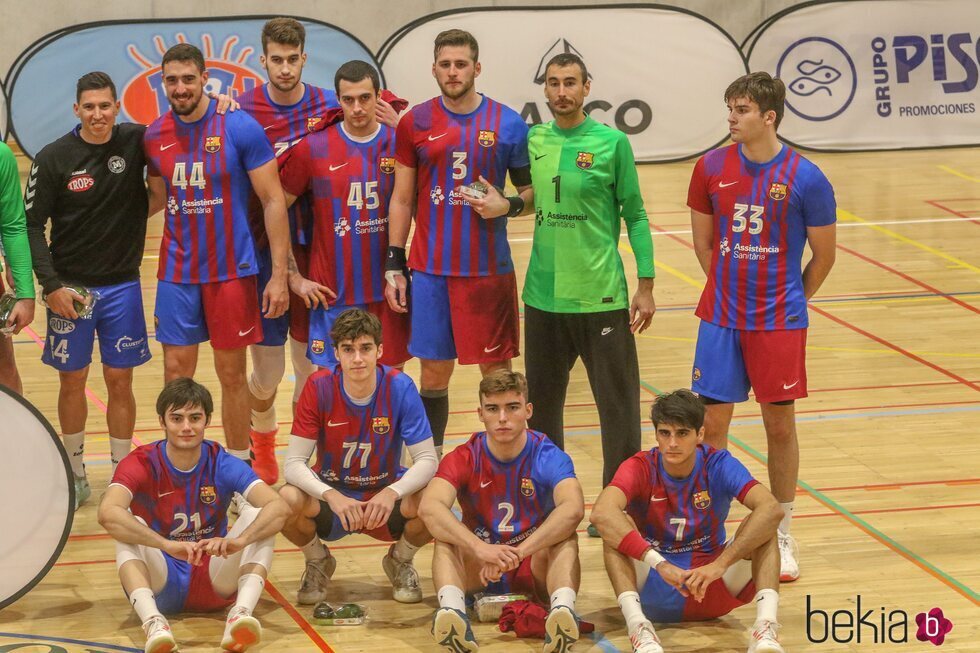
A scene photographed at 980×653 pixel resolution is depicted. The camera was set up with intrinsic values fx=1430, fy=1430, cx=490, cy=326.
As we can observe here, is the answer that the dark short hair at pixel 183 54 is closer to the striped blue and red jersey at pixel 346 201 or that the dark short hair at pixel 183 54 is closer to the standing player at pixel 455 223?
the striped blue and red jersey at pixel 346 201

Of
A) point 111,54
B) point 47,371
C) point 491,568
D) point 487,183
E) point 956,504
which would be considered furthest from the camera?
point 111,54

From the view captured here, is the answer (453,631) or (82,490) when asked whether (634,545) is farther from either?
(82,490)

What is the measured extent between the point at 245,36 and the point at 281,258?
348 inches

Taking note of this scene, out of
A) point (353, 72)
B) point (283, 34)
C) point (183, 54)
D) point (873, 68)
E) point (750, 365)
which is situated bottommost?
point (750, 365)

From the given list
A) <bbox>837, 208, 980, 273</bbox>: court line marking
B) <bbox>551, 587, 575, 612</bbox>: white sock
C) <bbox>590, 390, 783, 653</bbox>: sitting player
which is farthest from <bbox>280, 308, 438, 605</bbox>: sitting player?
<bbox>837, 208, 980, 273</bbox>: court line marking

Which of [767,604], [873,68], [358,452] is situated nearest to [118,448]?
[358,452]

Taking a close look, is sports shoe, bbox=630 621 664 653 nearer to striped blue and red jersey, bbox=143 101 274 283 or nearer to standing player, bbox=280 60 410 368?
standing player, bbox=280 60 410 368

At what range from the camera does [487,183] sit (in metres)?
7.47

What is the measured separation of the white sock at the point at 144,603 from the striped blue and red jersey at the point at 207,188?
78.3 inches

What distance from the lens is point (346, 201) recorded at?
7676mm

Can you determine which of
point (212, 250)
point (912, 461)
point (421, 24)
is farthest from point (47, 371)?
point (421, 24)

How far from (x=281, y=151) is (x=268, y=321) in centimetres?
97

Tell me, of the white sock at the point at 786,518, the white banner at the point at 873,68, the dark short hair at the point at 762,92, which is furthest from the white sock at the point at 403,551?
the white banner at the point at 873,68

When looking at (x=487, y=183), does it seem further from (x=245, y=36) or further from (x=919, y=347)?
(x=245, y=36)
